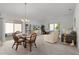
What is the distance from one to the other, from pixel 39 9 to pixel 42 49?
102 cm

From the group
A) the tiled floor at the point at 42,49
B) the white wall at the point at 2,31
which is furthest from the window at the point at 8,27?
the tiled floor at the point at 42,49

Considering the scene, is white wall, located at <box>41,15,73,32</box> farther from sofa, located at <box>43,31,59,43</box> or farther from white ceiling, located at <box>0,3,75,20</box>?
sofa, located at <box>43,31,59,43</box>

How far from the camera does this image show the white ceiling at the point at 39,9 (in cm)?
270

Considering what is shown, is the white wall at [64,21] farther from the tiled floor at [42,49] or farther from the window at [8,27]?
the window at [8,27]

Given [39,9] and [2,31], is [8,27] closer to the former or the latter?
[2,31]

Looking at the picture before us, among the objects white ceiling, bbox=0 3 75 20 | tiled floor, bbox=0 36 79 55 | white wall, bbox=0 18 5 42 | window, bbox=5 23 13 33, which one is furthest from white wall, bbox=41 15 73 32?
white wall, bbox=0 18 5 42

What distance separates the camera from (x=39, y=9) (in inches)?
109

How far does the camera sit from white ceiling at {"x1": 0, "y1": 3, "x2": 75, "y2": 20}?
2695mm

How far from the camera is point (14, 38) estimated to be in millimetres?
2754

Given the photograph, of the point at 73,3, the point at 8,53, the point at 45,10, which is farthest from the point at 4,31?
the point at 73,3

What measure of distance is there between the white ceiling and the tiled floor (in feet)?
1.90

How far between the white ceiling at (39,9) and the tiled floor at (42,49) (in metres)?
0.58

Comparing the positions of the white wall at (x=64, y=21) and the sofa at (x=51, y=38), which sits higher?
the white wall at (x=64, y=21)

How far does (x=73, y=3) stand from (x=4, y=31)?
1.82 m
